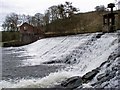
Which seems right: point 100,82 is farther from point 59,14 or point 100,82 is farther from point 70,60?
point 59,14

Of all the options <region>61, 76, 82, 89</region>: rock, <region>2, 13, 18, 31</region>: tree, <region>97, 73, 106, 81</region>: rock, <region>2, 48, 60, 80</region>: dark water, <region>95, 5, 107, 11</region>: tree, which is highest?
<region>95, 5, 107, 11</region>: tree

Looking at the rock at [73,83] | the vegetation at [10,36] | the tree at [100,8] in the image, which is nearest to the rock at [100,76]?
the rock at [73,83]

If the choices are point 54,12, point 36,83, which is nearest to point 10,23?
point 54,12

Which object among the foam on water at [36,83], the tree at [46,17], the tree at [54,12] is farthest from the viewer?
the tree at [46,17]

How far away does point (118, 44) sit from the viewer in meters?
16.0

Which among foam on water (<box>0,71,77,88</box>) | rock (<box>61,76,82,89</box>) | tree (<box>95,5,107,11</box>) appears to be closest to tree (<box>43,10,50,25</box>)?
tree (<box>95,5,107,11</box>)

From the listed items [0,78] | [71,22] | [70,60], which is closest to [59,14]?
[71,22]

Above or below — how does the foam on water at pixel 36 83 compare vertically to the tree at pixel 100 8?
below

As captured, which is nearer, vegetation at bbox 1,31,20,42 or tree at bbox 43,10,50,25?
vegetation at bbox 1,31,20,42

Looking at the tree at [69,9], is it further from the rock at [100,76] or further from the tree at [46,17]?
the rock at [100,76]

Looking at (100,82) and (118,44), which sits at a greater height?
(118,44)

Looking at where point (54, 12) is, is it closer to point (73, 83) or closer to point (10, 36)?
point (10, 36)

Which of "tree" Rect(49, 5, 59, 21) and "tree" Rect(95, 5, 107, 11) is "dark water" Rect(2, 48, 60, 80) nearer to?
"tree" Rect(95, 5, 107, 11)

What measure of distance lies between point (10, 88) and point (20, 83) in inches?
35.5
